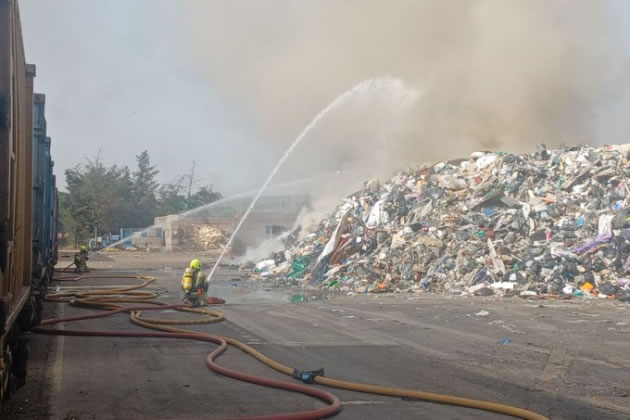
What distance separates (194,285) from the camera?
13594 mm

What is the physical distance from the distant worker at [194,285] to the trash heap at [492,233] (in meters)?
6.20

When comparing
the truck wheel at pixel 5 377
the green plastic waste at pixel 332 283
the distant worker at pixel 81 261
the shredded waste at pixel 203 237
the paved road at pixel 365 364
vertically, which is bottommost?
the paved road at pixel 365 364

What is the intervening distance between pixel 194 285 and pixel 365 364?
259 inches

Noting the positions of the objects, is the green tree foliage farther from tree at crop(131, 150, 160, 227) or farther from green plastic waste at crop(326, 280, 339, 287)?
green plastic waste at crop(326, 280, 339, 287)

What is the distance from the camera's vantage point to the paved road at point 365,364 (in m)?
5.75

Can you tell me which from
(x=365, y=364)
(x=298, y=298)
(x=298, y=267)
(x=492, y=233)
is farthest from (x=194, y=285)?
(x=298, y=267)

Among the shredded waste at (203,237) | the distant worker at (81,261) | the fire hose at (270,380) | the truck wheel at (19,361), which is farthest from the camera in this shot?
the shredded waste at (203,237)

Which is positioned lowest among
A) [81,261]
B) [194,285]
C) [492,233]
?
[194,285]

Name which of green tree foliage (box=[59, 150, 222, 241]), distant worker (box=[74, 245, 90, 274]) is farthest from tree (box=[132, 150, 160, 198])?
distant worker (box=[74, 245, 90, 274])

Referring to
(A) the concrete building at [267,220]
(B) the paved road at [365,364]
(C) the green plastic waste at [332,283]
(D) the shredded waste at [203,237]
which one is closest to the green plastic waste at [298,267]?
(C) the green plastic waste at [332,283]

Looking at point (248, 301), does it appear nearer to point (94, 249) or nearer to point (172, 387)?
point (172, 387)

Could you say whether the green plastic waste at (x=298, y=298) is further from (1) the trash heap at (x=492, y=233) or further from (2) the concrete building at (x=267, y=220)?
(2) the concrete building at (x=267, y=220)

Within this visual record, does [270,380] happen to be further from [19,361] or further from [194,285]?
[194,285]

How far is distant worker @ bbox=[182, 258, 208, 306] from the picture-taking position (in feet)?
44.4
